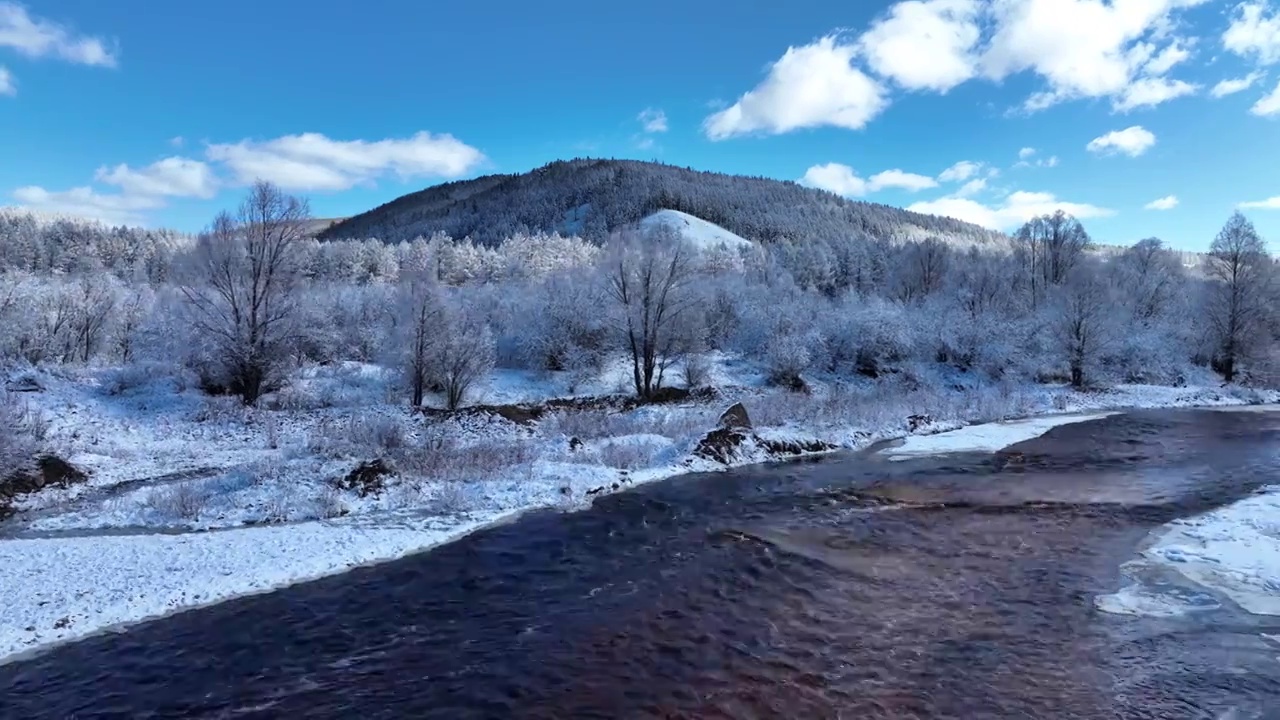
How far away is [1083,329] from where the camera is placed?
52062 millimetres

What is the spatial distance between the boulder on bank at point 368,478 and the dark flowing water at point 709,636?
4736 mm

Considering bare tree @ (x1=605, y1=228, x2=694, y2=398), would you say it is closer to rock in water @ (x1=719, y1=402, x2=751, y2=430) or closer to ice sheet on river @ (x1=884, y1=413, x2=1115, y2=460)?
Result: rock in water @ (x1=719, y1=402, x2=751, y2=430)

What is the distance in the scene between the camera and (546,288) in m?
62.4

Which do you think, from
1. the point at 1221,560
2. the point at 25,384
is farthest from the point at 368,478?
the point at 25,384

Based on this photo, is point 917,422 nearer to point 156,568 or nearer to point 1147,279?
point 156,568

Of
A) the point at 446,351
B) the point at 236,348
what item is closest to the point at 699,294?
the point at 446,351

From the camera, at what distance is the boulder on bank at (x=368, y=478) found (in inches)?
754

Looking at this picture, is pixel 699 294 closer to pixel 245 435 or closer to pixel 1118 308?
pixel 245 435

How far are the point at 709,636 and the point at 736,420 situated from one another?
19484 mm

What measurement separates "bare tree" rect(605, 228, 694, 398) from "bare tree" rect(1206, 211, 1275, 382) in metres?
43.8

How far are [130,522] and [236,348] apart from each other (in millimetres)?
19296

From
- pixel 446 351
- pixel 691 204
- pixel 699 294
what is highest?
pixel 691 204

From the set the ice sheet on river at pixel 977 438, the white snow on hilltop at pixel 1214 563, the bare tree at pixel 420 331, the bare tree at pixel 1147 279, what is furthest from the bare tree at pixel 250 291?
the bare tree at pixel 1147 279

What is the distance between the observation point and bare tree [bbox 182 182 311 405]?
112 feet
